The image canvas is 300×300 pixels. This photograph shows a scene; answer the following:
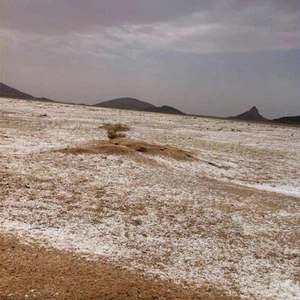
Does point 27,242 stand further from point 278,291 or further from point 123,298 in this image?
point 278,291

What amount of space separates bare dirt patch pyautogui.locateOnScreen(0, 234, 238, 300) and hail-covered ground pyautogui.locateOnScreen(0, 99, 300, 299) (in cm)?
33

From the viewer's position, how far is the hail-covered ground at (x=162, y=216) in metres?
7.06

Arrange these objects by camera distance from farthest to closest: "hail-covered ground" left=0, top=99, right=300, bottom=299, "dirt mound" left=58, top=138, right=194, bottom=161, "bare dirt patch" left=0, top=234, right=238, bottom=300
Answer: "dirt mound" left=58, top=138, right=194, bottom=161 → "hail-covered ground" left=0, top=99, right=300, bottom=299 → "bare dirt patch" left=0, top=234, right=238, bottom=300

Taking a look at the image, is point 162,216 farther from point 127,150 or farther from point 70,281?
point 127,150

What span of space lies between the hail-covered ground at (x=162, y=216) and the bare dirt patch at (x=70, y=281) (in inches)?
13.1

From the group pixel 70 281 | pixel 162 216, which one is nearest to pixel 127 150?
pixel 162 216

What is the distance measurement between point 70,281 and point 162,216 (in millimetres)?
4169

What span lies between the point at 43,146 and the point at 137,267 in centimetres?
1236

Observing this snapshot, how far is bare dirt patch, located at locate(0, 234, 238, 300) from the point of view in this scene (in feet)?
18.2

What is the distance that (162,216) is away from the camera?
967 centimetres

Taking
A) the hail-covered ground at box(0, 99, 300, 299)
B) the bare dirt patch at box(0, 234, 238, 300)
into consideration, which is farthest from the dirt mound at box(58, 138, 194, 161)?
the bare dirt patch at box(0, 234, 238, 300)

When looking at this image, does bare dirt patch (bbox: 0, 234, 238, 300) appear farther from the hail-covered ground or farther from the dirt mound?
the dirt mound

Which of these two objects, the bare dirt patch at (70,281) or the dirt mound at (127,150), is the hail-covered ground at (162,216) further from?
the dirt mound at (127,150)

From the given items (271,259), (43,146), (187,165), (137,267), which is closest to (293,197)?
(187,165)
